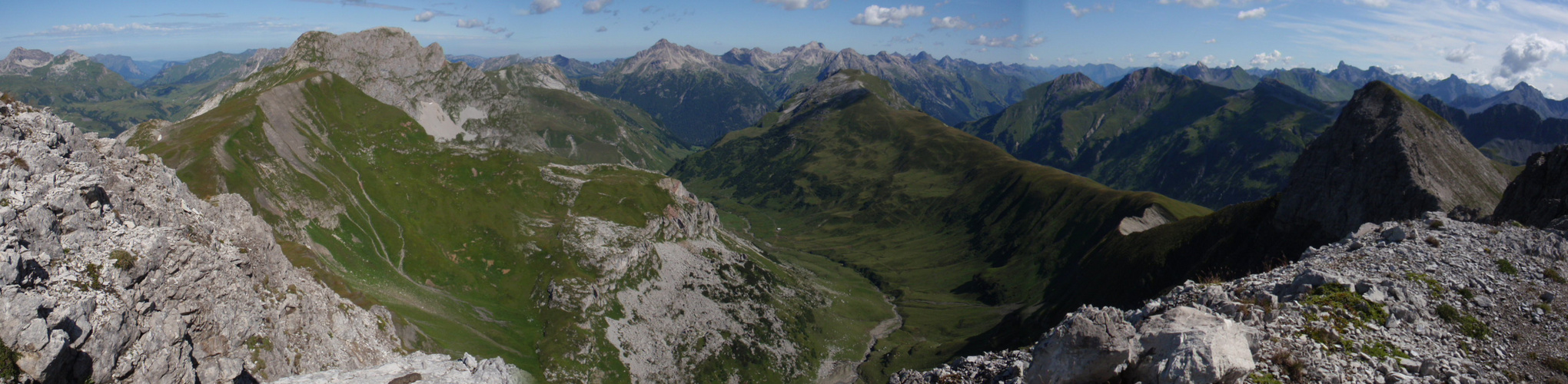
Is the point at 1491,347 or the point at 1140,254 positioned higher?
the point at 1491,347

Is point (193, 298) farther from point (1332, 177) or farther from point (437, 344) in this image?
point (1332, 177)

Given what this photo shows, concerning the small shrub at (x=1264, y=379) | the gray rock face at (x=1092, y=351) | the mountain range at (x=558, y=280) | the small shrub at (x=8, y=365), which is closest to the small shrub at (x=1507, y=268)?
the mountain range at (x=558, y=280)

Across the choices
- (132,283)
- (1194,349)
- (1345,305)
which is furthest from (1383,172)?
(132,283)

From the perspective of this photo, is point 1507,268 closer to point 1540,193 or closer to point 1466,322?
point 1466,322

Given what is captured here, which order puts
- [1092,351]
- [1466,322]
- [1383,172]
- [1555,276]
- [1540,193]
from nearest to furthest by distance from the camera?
[1092,351] < [1466,322] < [1555,276] < [1540,193] < [1383,172]

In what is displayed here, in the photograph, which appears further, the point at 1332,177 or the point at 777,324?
the point at 777,324

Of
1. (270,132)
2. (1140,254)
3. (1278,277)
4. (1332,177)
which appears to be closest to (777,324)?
(1140,254)

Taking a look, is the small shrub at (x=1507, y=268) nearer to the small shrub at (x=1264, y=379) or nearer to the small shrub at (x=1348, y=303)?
the small shrub at (x=1348, y=303)
